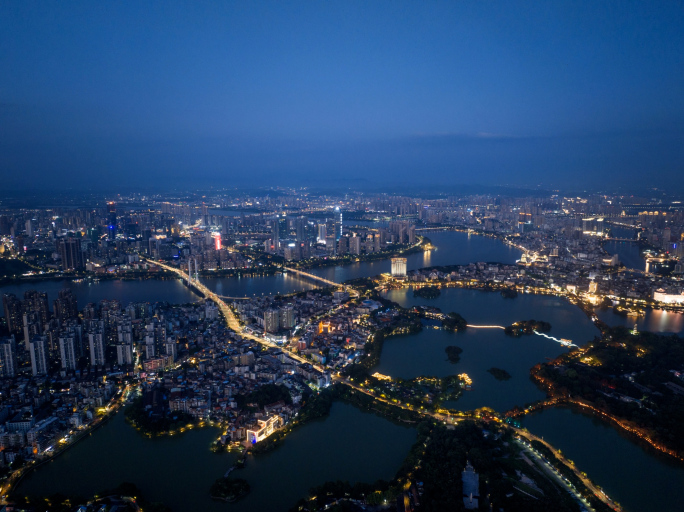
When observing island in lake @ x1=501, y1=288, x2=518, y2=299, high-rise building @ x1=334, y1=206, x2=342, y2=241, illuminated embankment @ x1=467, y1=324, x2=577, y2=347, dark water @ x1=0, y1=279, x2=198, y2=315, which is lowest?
illuminated embankment @ x1=467, y1=324, x2=577, y2=347

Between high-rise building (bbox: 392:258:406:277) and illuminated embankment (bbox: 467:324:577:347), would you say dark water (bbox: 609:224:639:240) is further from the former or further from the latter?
illuminated embankment (bbox: 467:324:577:347)

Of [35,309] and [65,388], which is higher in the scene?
[35,309]

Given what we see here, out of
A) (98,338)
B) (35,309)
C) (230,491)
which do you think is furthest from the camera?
(35,309)

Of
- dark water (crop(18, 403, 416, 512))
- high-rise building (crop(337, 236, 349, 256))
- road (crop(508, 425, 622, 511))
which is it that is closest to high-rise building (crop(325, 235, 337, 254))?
high-rise building (crop(337, 236, 349, 256))

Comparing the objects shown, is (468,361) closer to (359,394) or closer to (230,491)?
(359,394)

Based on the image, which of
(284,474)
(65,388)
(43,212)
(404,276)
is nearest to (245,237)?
(404,276)

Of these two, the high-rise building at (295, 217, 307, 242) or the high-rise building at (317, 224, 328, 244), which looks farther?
the high-rise building at (295, 217, 307, 242)

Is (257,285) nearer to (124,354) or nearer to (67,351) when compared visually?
(124,354)
